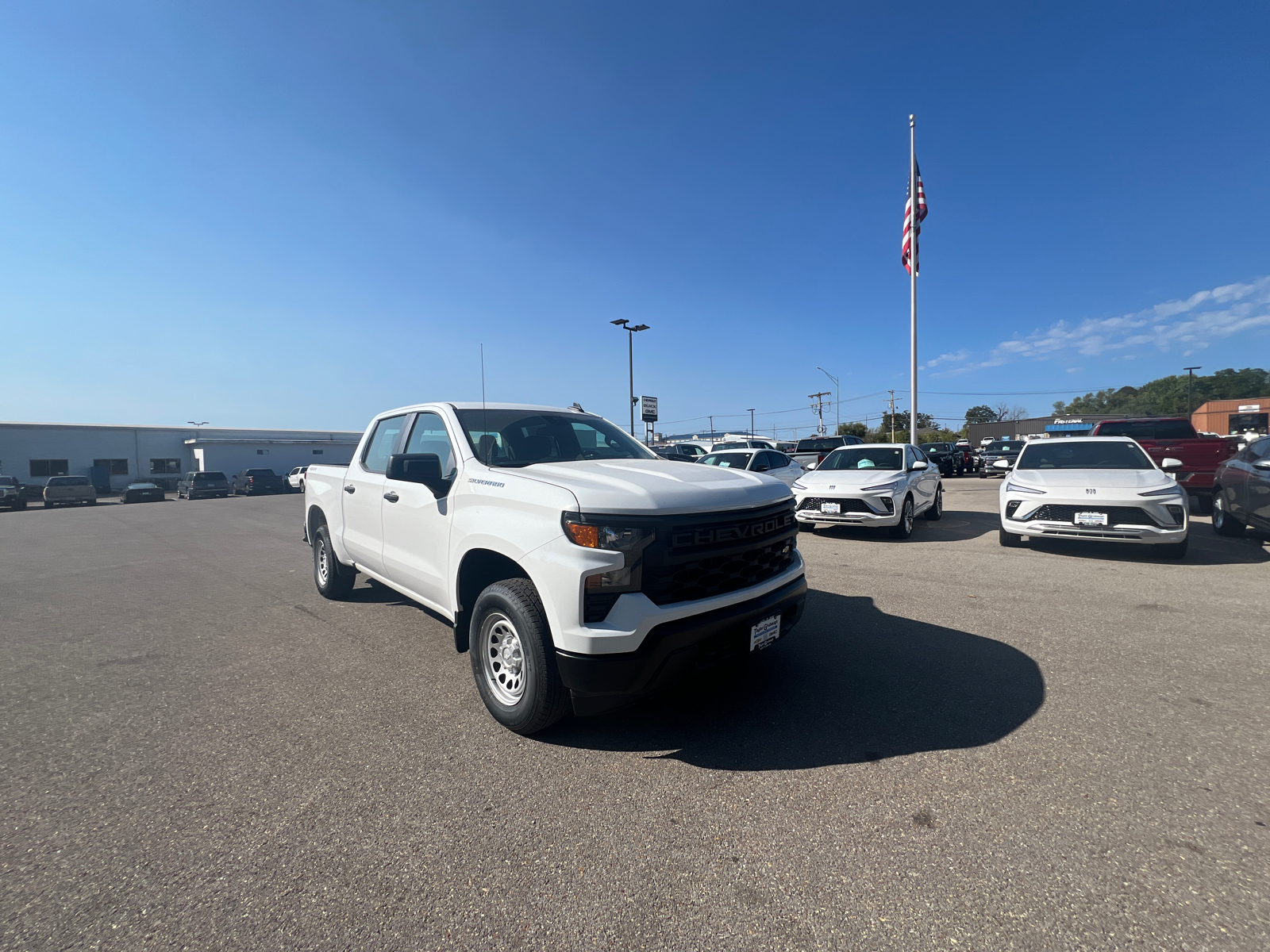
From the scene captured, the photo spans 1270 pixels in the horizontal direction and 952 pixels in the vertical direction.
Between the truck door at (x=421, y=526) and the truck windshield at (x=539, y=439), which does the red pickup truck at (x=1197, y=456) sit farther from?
the truck door at (x=421, y=526)

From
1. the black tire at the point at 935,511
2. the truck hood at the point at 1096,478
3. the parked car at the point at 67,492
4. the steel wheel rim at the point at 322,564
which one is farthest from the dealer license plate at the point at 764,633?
the parked car at the point at 67,492

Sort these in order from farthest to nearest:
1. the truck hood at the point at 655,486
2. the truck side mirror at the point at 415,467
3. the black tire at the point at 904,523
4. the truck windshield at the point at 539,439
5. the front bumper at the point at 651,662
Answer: the black tire at the point at 904,523 → the truck windshield at the point at 539,439 → the truck side mirror at the point at 415,467 → the truck hood at the point at 655,486 → the front bumper at the point at 651,662

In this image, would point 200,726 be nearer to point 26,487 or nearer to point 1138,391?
point 26,487

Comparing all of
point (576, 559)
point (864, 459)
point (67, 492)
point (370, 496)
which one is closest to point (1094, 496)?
point (864, 459)

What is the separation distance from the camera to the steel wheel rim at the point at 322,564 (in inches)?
235

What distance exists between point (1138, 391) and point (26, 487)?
139228mm

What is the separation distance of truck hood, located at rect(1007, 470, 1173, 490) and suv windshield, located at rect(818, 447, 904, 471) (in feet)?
7.06

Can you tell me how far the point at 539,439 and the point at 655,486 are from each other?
4.53 ft

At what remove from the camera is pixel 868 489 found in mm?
8828

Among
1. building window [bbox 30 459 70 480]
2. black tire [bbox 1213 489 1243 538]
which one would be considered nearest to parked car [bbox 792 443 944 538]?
black tire [bbox 1213 489 1243 538]

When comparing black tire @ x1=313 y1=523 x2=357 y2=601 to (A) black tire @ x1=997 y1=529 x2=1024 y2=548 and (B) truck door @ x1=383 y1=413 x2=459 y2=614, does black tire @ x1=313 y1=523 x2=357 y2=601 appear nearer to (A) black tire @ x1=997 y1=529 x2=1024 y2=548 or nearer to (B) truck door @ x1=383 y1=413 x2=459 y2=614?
(B) truck door @ x1=383 y1=413 x2=459 y2=614

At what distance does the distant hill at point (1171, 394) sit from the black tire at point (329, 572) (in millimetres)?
98056

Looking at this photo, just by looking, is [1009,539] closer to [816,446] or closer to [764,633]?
[764,633]

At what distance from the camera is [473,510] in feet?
11.2
